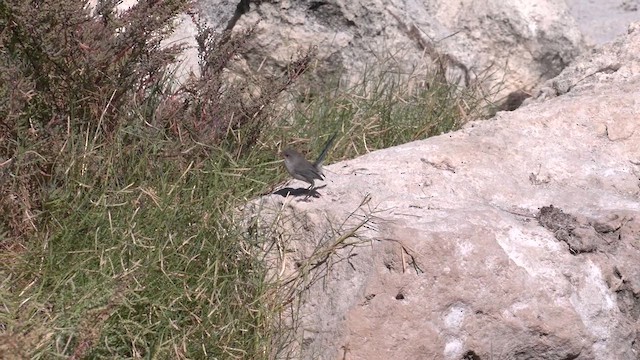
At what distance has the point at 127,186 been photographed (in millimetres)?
4121

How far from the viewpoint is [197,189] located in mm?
4332

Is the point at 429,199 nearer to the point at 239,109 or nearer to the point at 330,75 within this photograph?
the point at 239,109

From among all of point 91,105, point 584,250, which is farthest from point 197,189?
point 584,250

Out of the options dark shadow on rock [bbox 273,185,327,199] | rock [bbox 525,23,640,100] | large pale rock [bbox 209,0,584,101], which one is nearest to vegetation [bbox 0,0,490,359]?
dark shadow on rock [bbox 273,185,327,199]

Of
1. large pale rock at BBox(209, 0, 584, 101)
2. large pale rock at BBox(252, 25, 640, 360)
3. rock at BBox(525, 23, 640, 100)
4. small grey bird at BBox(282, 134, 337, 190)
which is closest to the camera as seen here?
large pale rock at BBox(252, 25, 640, 360)

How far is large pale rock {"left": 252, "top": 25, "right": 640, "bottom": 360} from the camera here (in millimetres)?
3775

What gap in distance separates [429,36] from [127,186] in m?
2.63

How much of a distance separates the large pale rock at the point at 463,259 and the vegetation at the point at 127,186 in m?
0.23

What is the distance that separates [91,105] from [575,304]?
6.61 ft

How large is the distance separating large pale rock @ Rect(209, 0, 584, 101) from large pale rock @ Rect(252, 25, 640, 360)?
5.26ft

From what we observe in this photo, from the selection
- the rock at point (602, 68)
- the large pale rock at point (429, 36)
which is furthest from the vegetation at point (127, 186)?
the rock at point (602, 68)

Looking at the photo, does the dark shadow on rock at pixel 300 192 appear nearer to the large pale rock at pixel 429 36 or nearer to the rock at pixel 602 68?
the large pale rock at pixel 429 36

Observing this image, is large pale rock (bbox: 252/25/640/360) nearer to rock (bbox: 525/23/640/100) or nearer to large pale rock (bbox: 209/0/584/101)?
rock (bbox: 525/23/640/100)

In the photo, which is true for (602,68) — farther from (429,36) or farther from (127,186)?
(127,186)
